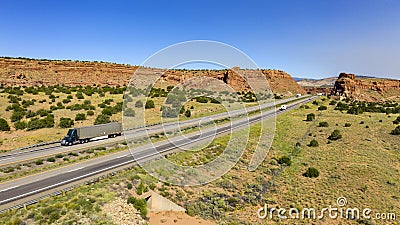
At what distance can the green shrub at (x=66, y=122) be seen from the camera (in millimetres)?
39541

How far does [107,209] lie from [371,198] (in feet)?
59.8

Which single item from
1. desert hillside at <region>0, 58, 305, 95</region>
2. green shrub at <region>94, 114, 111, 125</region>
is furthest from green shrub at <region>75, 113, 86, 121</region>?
desert hillside at <region>0, 58, 305, 95</region>

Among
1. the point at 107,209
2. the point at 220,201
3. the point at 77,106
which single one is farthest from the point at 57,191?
the point at 77,106

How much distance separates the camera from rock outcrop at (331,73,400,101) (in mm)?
135625

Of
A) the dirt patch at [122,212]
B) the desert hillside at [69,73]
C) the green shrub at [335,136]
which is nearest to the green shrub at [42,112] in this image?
the desert hillside at [69,73]

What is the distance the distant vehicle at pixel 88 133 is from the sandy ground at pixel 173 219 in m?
17.4

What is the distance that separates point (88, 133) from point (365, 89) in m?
159

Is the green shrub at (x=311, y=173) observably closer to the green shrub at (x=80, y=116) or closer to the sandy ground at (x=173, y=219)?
the sandy ground at (x=173, y=219)

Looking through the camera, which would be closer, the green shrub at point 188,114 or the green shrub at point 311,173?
the green shrub at point 311,173

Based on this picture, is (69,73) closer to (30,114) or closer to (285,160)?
(30,114)

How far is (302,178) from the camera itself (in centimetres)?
2425

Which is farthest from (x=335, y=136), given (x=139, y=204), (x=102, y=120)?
(x=102, y=120)

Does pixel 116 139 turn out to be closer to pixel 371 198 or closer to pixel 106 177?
pixel 106 177

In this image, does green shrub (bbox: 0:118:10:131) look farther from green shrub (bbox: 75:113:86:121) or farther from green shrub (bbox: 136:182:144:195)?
green shrub (bbox: 136:182:144:195)
